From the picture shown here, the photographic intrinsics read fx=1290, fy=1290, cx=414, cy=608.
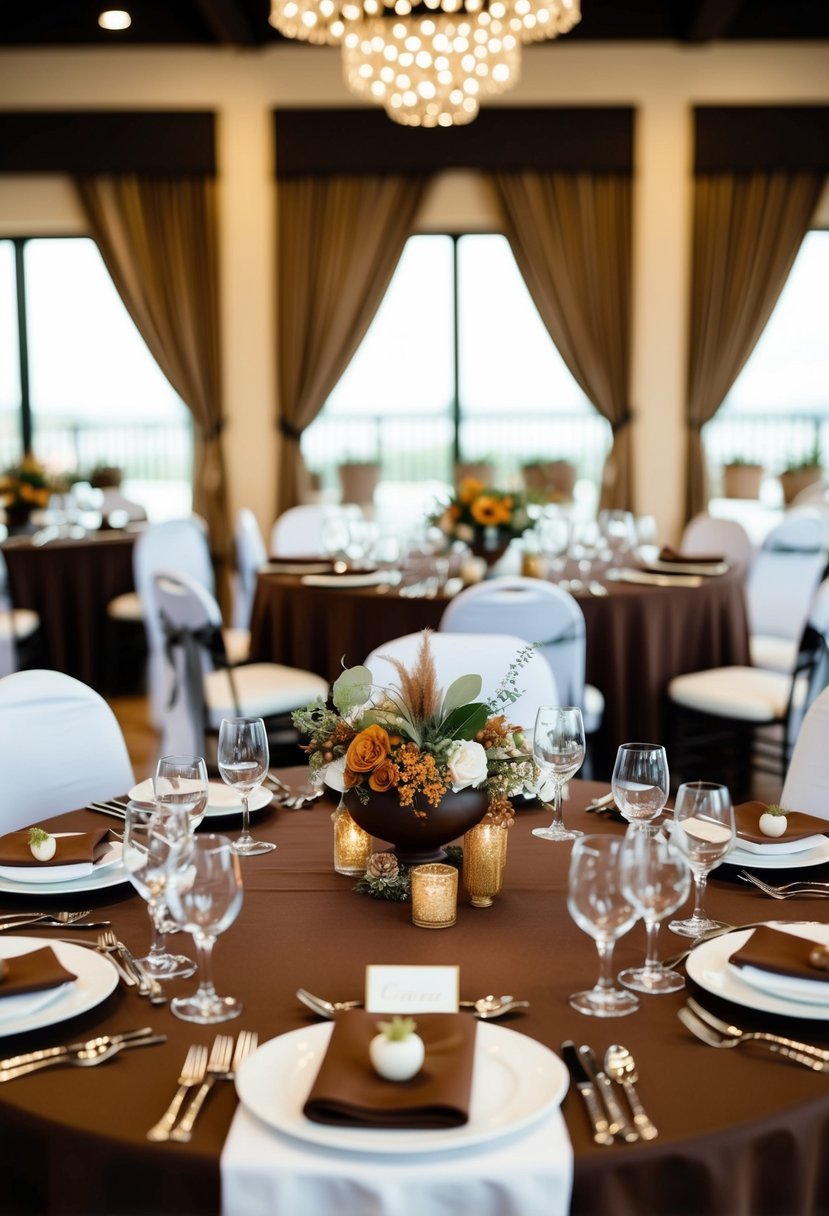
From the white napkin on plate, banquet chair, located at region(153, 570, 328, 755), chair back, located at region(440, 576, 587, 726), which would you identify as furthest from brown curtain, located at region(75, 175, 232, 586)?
the white napkin on plate

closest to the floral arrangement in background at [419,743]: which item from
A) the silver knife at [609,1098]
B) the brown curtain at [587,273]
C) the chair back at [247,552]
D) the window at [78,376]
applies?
the silver knife at [609,1098]

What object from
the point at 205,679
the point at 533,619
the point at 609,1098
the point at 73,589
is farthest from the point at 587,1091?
the point at 73,589

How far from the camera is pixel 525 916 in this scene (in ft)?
5.97

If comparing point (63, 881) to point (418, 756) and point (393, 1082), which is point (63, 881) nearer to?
point (418, 756)

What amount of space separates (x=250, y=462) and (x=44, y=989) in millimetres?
7269

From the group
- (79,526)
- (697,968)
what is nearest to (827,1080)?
(697,968)

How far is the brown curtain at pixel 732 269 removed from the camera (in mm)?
8281

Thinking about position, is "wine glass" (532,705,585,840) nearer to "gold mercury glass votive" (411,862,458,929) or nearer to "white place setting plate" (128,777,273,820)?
"gold mercury glass votive" (411,862,458,929)

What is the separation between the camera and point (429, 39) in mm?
5023

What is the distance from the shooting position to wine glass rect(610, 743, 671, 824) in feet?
6.37

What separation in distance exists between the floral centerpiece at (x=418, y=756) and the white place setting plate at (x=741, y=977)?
364mm

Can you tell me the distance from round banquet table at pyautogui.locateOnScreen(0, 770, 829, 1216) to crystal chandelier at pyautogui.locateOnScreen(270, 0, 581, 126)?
382 centimetres

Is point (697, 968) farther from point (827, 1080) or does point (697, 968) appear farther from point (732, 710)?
point (732, 710)

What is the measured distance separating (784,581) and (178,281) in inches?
181
